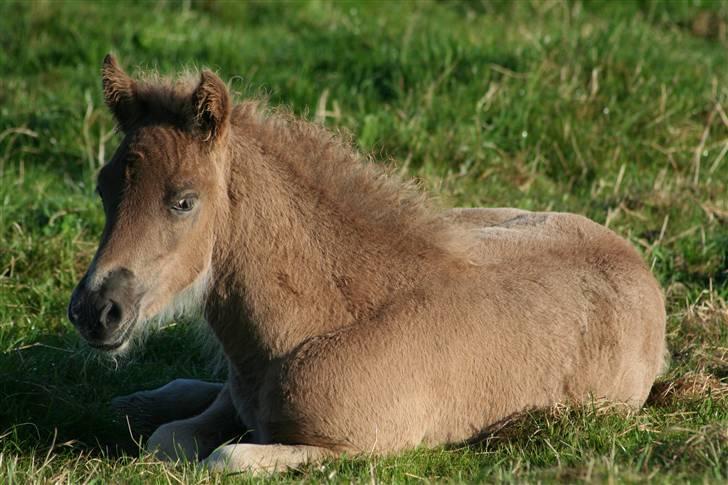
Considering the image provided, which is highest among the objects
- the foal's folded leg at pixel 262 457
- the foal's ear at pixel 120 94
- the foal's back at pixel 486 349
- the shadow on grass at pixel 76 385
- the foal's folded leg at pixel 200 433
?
the foal's ear at pixel 120 94

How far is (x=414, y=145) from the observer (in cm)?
898

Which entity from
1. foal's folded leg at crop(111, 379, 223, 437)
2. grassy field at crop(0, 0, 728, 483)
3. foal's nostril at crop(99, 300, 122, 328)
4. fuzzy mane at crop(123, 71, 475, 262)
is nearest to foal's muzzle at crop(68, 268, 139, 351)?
foal's nostril at crop(99, 300, 122, 328)

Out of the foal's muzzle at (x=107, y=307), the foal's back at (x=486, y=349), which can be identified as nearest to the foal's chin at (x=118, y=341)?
the foal's muzzle at (x=107, y=307)

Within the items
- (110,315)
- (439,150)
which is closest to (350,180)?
(110,315)

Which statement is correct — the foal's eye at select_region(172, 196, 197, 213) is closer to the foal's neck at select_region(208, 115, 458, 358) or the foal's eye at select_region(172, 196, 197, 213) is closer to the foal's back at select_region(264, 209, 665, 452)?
the foal's neck at select_region(208, 115, 458, 358)

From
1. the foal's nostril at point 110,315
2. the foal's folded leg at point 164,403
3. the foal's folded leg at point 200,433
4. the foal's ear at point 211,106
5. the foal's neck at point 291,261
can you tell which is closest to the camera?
the foal's nostril at point 110,315

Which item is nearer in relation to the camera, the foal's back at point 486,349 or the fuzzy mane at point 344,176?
the foal's back at point 486,349

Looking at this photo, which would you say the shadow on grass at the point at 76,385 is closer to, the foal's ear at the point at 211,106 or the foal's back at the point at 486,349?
the foal's back at the point at 486,349

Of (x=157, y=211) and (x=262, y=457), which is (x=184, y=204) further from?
(x=262, y=457)

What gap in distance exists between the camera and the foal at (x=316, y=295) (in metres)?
4.93

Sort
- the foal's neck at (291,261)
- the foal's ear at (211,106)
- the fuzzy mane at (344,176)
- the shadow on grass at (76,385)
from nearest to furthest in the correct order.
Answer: the foal's ear at (211,106) < the foal's neck at (291,261) < the fuzzy mane at (344,176) < the shadow on grass at (76,385)

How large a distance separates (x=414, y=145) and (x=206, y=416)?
384cm

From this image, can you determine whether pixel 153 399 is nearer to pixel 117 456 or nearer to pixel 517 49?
pixel 117 456

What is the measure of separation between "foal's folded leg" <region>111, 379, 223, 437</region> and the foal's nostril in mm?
1284
